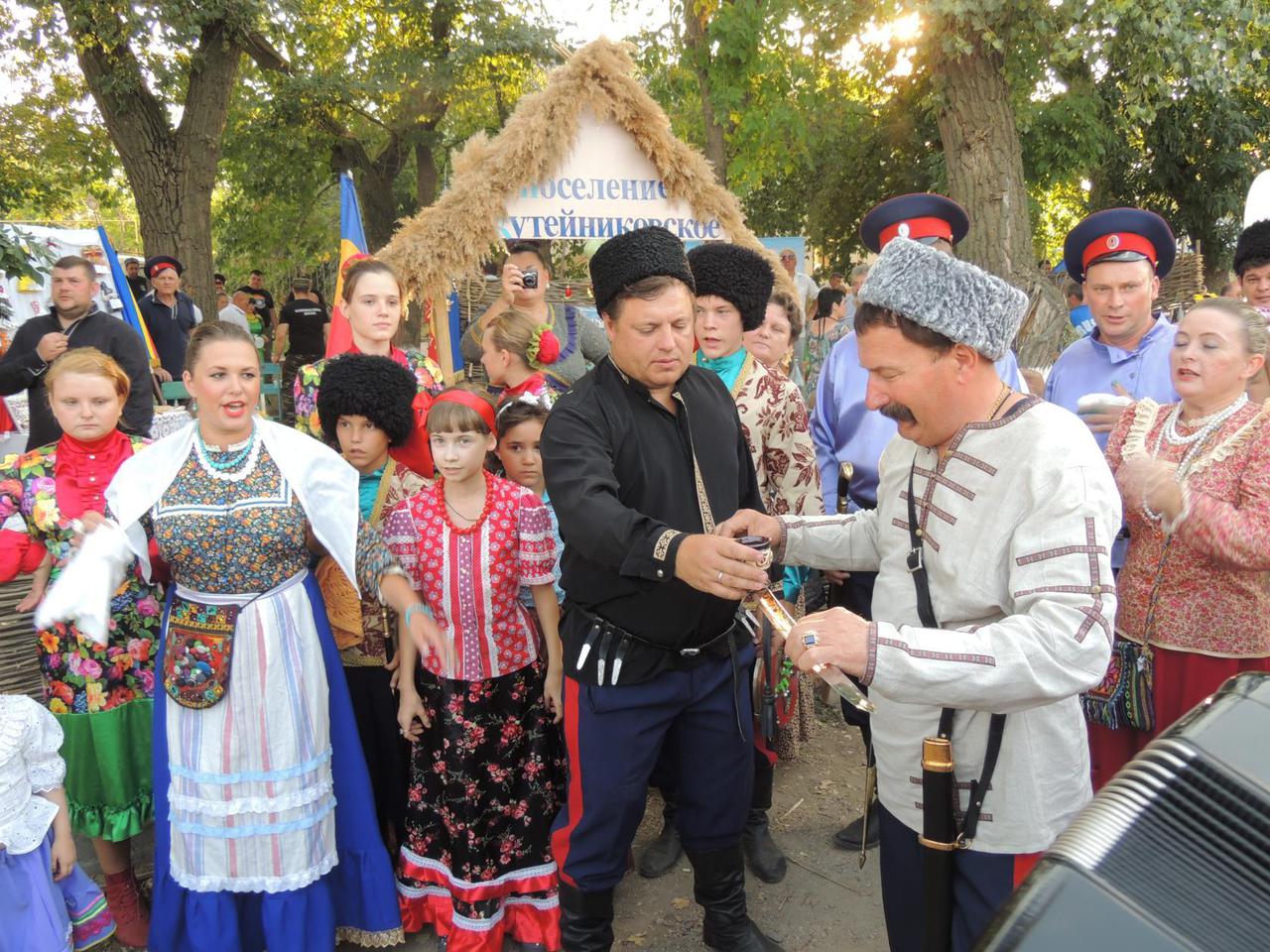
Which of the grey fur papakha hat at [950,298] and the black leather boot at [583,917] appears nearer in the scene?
the grey fur papakha hat at [950,298]

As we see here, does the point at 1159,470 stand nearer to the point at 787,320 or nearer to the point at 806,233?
the point at 787,320

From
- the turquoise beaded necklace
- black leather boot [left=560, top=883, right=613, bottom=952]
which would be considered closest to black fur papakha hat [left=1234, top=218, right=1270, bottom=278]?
black leather boot [left=560, top=883, right=613, bottom=952]

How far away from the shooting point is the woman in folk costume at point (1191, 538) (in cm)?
249

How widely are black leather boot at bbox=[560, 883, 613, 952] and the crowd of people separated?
1 centimetres

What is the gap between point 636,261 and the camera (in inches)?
92.0

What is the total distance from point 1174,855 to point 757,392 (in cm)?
252

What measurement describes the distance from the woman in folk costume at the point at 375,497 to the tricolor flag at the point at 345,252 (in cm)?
75

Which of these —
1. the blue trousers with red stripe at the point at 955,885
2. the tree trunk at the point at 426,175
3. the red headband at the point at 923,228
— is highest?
the tree trunk at the point at 426,175

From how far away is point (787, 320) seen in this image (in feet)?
14.7

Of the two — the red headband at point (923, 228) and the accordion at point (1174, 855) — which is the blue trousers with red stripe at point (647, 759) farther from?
the red headband at point (923, 228)

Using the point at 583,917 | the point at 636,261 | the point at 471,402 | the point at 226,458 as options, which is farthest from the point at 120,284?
the point at 583,917

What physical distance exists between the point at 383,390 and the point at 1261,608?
2931 millimetres

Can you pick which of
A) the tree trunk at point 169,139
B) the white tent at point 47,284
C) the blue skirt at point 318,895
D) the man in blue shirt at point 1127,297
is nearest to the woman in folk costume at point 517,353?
the blue skirt at point 318,895

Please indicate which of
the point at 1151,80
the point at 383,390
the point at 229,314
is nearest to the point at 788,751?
the point at 383,390
